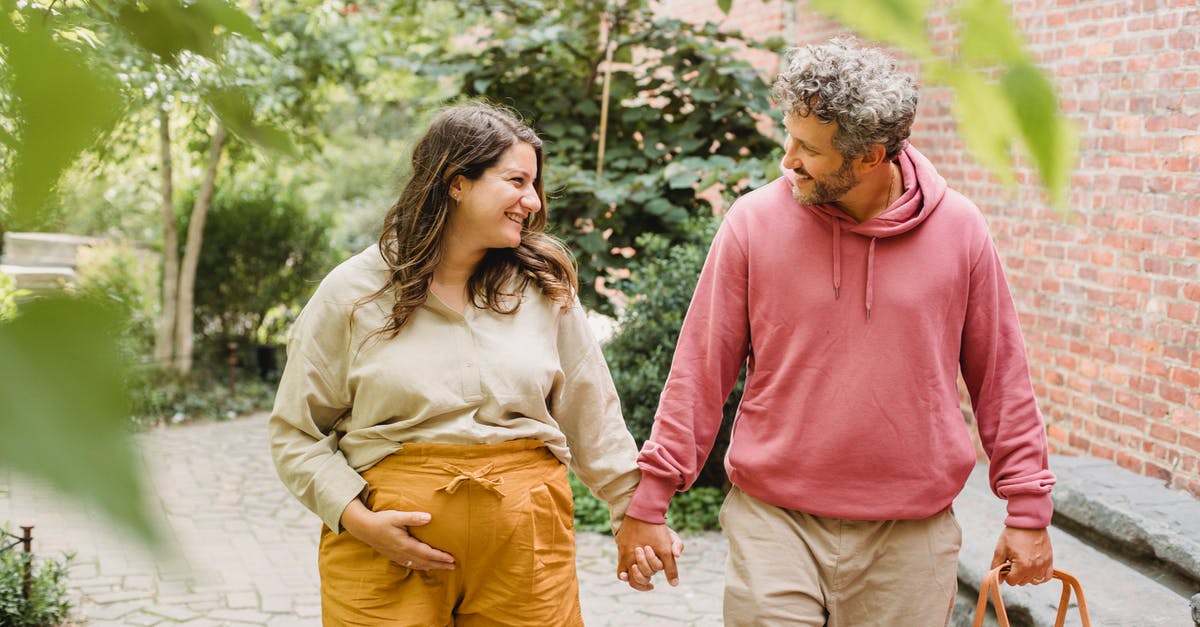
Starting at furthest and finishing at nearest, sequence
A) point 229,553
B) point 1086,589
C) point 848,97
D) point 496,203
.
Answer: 1. point 1086,589
2. point 496,203
3. point 848,97
4. point 229,553

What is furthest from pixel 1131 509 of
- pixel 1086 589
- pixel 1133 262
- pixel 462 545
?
pixel 462 545

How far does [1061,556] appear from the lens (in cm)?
436

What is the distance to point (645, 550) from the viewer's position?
266 centimetres

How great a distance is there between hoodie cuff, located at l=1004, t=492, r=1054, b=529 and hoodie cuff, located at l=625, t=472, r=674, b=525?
0.75 meters

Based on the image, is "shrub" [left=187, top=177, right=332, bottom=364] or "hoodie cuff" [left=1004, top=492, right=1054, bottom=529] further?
"shrub" [left=187, top=177, right=332, bottom=364]

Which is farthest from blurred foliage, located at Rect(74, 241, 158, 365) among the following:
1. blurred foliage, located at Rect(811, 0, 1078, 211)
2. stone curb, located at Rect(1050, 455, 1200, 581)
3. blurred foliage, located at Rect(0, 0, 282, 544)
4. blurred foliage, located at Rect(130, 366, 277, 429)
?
blurred foliage, located at Rect(130, 366, 277, 429)

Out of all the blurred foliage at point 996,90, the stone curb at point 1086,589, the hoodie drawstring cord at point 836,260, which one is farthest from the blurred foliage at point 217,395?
the blurred foliage at point 996,90

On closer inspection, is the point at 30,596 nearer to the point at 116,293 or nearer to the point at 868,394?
the point at 868,394

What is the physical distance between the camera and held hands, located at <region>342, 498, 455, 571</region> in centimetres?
236

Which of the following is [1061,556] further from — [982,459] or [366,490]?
[366,490]

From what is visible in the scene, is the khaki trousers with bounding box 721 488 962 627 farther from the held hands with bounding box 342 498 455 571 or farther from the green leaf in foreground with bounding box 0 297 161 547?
the green leaf in foreground with bounding box 0 297 161 547

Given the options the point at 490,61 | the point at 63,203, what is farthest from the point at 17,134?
the point at 490,61

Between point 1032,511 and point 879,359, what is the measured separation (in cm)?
48

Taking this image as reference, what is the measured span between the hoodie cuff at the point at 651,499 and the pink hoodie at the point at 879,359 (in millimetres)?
34
